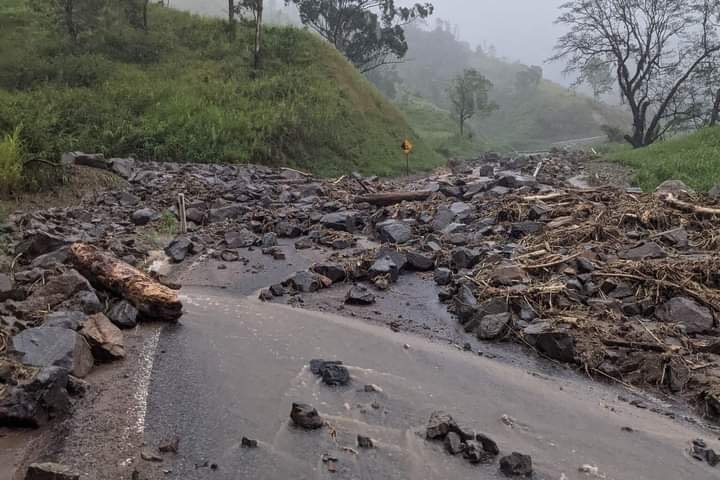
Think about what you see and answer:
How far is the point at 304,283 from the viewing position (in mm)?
7496

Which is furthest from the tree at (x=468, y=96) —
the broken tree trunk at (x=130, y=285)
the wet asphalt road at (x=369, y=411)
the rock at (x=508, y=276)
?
the wet asphalt road at (x=369, y=411)

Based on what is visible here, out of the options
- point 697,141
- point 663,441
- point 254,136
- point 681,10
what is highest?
point 681,10

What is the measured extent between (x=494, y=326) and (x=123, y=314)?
3.97 m

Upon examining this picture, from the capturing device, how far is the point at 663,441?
4246 millimetres

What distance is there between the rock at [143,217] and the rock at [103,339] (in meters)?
5.22

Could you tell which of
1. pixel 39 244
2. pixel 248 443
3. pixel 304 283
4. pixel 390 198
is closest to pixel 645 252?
pixel 304 283

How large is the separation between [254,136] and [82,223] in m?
11.3

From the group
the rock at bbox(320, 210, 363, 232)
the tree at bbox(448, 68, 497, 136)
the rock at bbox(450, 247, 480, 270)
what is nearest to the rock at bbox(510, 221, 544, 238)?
the rock at bbox(450, 247, 480, 270)

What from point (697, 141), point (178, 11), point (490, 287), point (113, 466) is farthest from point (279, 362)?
point (178, 11)

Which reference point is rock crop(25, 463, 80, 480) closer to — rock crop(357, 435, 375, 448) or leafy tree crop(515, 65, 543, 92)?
rock crop(357, 435, 375, 448)

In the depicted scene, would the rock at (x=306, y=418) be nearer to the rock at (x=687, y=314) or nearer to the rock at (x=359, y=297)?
the rock at (x=359, y=297)

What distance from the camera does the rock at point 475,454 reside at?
3747 mm

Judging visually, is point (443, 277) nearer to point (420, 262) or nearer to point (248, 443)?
point (420, 262)

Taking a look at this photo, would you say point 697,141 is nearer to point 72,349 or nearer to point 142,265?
point 142,265
